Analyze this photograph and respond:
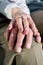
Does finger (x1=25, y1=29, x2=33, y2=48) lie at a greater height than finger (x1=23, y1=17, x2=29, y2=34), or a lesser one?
lesser

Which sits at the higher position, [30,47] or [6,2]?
[6,2]

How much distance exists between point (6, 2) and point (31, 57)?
308mm

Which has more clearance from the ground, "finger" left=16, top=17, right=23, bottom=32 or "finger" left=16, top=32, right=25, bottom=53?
"finger" left=16, top=17, right=23, bottom=32

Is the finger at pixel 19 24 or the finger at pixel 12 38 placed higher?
the finger at pixel 19 24

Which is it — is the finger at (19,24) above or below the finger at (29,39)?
above

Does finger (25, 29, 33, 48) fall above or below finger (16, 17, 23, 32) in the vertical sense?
below

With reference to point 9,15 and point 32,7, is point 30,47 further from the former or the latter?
point 32,7

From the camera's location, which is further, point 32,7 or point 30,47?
point 32,7

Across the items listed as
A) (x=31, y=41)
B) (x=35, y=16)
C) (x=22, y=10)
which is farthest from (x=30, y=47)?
(x=35, y=16)

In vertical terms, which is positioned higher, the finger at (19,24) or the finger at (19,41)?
the finger at (19,24)

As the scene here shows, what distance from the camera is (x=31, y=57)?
51 cm

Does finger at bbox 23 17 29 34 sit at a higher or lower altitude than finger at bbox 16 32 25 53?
higher

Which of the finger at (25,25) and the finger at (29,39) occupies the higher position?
the finger at (25,25)

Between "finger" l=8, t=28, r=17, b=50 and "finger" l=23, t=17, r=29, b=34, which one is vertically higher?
"finger" l=23, t=17, r=29, b=34
